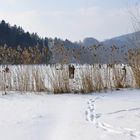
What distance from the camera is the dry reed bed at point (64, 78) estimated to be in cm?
1171

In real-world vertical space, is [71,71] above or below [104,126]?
above

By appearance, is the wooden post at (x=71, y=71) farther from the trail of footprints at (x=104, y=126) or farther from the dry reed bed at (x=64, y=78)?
the trail of footprints at (x=104, y=126)

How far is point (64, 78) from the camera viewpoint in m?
11.7

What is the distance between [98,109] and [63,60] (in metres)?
4.36

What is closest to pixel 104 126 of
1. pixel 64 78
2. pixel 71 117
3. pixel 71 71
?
pixel 71 117

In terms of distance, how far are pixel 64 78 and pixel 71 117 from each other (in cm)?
423

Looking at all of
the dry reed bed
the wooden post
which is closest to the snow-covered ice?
the dry reed bed

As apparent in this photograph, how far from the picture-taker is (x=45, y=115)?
26.1ft

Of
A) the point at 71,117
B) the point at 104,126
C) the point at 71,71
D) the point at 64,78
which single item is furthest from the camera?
the point at 71,71

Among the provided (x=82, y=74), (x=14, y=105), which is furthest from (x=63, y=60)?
(x=14, y=105)

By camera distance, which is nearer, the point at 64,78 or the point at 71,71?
the point at 64,78

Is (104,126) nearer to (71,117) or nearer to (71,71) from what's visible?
(71,117)

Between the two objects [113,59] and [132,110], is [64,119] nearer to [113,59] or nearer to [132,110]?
[132,110]

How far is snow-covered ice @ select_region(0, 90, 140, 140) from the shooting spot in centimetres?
A: 611
